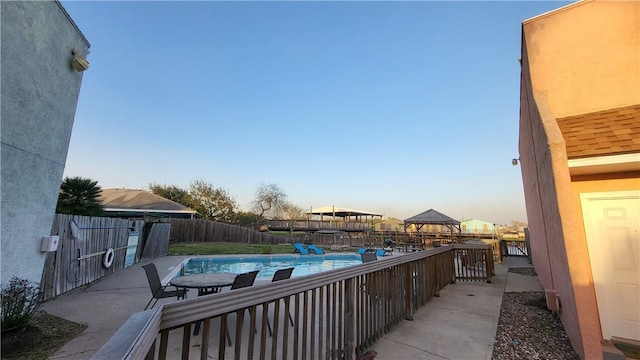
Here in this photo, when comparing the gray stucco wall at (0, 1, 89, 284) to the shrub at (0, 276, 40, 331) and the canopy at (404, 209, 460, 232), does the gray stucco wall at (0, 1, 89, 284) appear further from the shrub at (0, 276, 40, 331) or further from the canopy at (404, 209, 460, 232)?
the canopy at (404, 209, 460, 232)

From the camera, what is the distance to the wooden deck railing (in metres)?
1.24

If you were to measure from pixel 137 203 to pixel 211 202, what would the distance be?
26.0ft

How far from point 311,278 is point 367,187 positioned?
1193 inches

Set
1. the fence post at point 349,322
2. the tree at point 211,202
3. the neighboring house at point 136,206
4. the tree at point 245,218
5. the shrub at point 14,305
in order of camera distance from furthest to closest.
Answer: the tree at point 245,218 → the tree at point 211,202 → the neighboring house at point 136,206 → the shrub at point 14,305 → the fence post at point 349,322

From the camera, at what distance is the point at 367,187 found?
3212 centimetres

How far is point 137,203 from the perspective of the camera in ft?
70.6

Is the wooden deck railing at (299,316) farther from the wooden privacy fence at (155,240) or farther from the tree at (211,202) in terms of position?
the tree at (211,202)

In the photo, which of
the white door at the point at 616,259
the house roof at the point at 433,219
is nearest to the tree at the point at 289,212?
the house roof at the point at 433,219

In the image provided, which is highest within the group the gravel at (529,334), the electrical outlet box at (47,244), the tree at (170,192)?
the tree at (170,192)

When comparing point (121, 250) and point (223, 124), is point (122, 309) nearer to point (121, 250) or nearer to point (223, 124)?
point (121, 250)

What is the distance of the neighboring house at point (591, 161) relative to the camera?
132 inches

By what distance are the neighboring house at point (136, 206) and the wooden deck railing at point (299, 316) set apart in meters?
19.8

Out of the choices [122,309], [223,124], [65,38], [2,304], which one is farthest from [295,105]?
[2,304]

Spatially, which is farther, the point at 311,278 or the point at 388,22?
the point at 388,22
